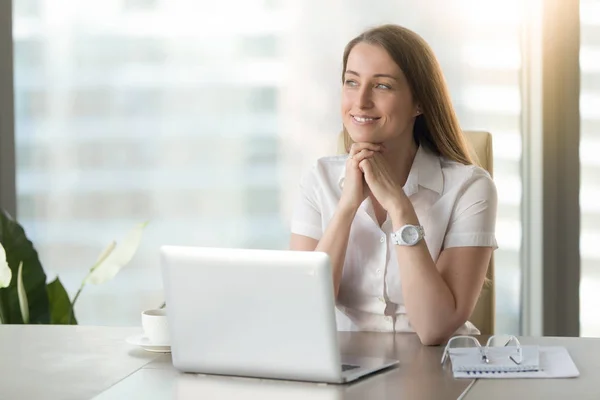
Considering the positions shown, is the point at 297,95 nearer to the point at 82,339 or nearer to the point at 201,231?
the point at 201,231

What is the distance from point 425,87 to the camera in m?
2.22

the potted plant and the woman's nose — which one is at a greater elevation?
the woman's nose

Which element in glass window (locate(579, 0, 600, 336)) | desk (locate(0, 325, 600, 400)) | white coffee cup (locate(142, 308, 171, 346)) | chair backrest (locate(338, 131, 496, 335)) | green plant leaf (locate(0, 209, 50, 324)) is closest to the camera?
desk (locate(0, 325, 600, 400))

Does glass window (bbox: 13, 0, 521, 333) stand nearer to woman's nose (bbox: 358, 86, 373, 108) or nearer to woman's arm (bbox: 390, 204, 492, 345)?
woman's nose (bbox: 358, 86, 373, 108)

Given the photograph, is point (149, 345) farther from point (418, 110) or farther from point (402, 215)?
point (418, 110)

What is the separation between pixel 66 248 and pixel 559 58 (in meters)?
1.96

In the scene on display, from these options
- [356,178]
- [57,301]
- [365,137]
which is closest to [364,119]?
[365,137]

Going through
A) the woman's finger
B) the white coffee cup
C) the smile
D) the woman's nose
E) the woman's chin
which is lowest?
the white coffee cup

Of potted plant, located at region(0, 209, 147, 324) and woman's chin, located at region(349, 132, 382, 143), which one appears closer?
woman's chin, located at region(349, 132, 382, 143)

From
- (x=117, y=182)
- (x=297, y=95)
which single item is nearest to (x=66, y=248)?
(x=117, y=182)

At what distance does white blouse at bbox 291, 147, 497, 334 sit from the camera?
6.88ft

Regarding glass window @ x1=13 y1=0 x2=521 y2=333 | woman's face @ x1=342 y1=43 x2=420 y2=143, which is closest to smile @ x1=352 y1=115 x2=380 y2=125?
woman's face @ x1=342 y1=43 x2=420 y2=143

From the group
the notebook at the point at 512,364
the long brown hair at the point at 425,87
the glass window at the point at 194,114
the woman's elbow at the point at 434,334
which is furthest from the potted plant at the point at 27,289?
the notebook at the point at 512,364

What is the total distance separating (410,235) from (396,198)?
0.34 ft
